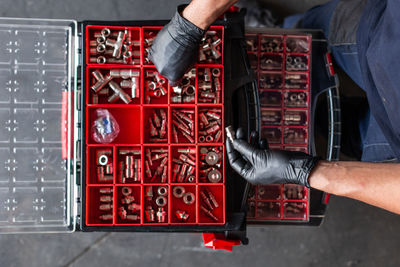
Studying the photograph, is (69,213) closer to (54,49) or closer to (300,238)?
(54,49)

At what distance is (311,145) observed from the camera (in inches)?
74.0

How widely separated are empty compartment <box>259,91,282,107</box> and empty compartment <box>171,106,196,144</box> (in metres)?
0.47

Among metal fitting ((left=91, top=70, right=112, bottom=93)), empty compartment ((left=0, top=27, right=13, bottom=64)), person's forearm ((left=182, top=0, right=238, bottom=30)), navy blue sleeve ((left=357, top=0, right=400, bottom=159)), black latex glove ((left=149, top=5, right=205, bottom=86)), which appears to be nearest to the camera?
navy blue sleeve ((left=357, top=0, right=400, bottom=159))

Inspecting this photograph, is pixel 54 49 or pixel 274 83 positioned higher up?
pixel 54 49

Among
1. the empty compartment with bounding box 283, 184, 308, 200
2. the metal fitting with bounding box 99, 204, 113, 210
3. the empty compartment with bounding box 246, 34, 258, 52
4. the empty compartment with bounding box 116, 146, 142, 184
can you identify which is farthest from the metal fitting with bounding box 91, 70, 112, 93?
the empty compartment with bounding box 283, 184, 308, 200

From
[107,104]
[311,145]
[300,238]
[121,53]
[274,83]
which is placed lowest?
[300,238]

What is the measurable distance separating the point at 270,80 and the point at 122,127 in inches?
35.7

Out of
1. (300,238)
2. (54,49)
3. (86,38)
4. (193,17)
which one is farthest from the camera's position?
(300,238)

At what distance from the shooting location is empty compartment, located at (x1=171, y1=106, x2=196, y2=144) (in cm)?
174

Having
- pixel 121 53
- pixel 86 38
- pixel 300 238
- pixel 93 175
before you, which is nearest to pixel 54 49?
pixel 86 38

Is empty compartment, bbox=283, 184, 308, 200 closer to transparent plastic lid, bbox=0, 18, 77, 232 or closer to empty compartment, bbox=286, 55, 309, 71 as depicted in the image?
empty compartment, bbox=286, 55, 309, 71

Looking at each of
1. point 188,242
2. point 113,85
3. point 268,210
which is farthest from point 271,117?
point 188,242

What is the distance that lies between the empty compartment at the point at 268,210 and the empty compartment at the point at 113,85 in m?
0.95

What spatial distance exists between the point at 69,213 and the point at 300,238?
184 cm
